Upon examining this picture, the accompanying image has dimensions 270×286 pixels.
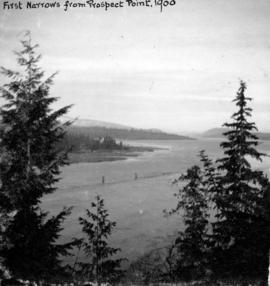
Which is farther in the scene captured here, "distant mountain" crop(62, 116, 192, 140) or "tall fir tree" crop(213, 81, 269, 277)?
"distant mountain" crop(62, 116, 192, 140)

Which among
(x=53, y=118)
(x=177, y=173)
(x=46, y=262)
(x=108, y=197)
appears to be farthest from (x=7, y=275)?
(x=177, y=173)

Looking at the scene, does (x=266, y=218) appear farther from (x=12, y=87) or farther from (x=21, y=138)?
(x=12, y=87)

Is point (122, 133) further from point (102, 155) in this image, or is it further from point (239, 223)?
point (239, 223)

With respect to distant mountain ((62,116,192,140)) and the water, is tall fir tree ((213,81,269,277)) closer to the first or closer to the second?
the water

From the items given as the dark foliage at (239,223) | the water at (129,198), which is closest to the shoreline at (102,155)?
the water at (129,198)

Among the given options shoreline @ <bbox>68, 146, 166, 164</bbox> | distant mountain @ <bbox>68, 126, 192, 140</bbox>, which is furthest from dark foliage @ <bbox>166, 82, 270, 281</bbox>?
distant mountain @ <bbox>68, 126, 192, 140</bbox>

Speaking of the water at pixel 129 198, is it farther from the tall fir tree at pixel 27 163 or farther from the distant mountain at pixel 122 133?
the distant mountain at pixel 122 133

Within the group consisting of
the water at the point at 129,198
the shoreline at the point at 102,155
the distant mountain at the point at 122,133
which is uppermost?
the distant mountain at the point at 122,133

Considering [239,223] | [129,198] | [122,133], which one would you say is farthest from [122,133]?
[239,223]
